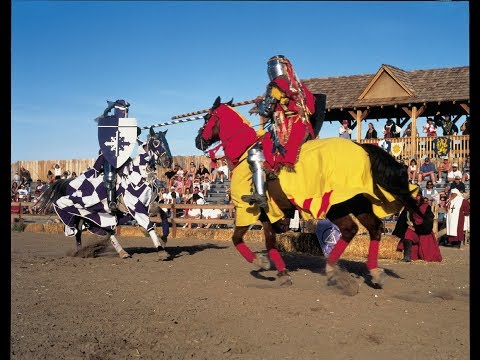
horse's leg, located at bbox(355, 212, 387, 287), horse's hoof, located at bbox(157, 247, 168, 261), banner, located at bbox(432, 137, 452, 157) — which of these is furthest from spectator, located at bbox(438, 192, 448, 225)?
horse's leg, located at bbox(355, 212, 387, 287)

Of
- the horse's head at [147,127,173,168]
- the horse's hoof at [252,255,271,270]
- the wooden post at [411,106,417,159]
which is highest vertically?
the wooden post at [411,106,417,159]

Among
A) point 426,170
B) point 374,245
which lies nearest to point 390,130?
point 426,170

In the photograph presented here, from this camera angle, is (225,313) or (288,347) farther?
(225,313)

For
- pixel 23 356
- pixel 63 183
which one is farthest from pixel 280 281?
pixel 63 183

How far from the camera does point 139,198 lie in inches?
440

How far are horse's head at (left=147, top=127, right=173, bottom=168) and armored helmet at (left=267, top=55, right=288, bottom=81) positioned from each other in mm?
3746

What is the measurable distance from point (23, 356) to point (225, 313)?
2.27 m

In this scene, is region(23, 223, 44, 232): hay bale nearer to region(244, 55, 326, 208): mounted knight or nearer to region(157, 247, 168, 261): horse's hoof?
region(157, 247, 168, 261): horse's hoof

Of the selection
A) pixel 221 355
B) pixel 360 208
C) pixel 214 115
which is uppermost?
pixel 214 115

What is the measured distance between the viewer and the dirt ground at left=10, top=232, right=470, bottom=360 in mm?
5191

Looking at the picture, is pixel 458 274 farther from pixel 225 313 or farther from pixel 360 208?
pixel 225 313

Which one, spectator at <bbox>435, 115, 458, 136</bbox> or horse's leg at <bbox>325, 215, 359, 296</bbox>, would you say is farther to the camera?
spectator at <bbox>435, 115, 458, 136</bbox>

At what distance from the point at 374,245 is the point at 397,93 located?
18.2 meters

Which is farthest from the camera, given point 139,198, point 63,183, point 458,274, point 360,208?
point 63,183
